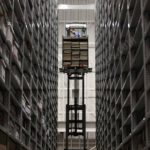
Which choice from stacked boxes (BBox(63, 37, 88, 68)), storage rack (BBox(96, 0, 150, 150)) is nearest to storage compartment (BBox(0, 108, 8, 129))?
storage rack (BBox(96, 0, 150, 150))

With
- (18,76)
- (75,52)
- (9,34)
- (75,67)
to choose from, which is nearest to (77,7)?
(75,52)

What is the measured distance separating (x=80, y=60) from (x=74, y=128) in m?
4.77

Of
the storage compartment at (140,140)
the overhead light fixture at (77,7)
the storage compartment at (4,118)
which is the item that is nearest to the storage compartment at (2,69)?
the storage compartment at (4,118)

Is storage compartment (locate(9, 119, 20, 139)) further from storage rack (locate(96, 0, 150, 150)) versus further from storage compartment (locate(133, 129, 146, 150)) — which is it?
storage compartment (locate(133, 129, 146, 150))

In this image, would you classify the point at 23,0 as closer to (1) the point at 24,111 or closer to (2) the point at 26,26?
(2) the point at 26,26

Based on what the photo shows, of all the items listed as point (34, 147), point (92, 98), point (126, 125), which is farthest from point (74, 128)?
point (92, 98)

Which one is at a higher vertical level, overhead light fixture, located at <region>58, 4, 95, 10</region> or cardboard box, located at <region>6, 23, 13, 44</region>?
overhead light fixture, located at <region>58, 4, 95, 10</region>

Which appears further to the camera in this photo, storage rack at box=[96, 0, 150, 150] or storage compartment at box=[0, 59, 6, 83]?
storage compartment at box=[0, 59, 6, 83]

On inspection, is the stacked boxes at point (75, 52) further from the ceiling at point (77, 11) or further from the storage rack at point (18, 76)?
the ceiling at point (77, 11)

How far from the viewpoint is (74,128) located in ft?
86.7

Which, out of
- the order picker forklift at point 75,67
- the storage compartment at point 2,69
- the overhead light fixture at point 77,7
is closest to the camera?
the storage compartment at point 2,69

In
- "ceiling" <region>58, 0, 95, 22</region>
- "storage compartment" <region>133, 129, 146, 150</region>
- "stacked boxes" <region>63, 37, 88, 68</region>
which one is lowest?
"storage compartment" <region>133, 129, 146, 150</region>

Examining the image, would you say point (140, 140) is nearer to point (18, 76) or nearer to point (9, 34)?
point (18, 76)

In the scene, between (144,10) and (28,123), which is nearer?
(144,10)
